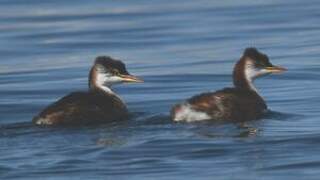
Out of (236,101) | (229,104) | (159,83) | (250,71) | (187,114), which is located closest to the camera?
(187,114)

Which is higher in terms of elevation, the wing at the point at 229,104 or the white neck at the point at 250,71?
the white neck at the point at 250,71

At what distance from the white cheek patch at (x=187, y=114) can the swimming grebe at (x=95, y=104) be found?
0.88 meters

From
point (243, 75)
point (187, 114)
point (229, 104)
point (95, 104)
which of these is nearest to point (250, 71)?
point (243, 75)

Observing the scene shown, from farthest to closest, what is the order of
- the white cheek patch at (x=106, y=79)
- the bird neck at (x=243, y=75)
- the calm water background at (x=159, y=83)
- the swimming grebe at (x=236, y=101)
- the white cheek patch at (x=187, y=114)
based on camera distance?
the white cheek patch at (x=106, y=79) → the bird neck at (x=243, y=75) → the swimming grebe at (x=236, y=101) → the white cheek patch at (x=187, y=114) → the calm water background at (x=159, y=83)

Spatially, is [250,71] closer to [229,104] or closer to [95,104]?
[229,104]

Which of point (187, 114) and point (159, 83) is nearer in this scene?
point (187, 114)

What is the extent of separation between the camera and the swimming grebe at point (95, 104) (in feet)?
55.9

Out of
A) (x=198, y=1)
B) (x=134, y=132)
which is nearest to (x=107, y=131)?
(x=134, y=132)

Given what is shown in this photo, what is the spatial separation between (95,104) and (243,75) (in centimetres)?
189

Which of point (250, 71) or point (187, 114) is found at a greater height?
point (250, 71)

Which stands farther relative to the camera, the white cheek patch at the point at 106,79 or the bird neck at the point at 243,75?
the white cheek patch at the point at 106,79

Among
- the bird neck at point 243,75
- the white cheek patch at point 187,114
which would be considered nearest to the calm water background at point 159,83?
the white cheek patch at point 187,114

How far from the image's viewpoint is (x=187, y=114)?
1698cm

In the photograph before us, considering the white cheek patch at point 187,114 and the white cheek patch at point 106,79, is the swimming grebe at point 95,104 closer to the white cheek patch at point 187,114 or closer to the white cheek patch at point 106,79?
the white cheek patch at point 106,79
